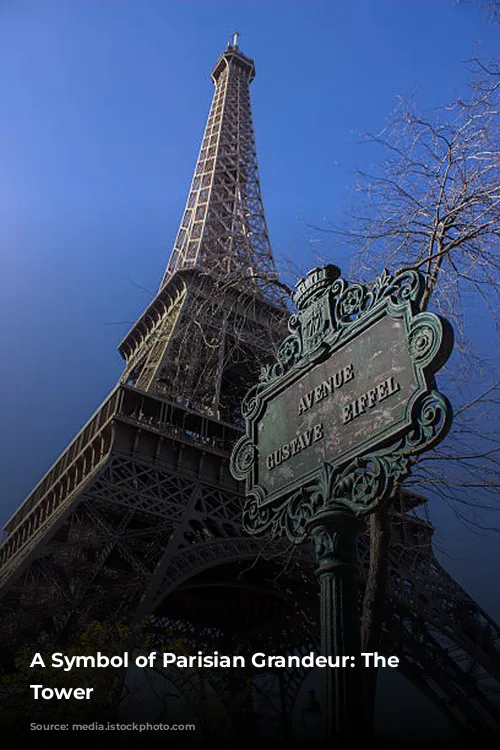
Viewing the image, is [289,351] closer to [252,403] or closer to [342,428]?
[252,403]

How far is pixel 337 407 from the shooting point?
406 cm

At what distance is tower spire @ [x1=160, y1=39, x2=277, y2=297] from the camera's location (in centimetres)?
3850

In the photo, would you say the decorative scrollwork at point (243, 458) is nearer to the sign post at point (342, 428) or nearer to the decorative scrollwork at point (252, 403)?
the sign post at point (342, 428)

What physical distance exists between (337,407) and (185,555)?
1684 centimetres

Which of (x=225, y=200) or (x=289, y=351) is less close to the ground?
(x=225, y=200)

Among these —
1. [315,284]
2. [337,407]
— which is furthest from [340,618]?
[315,284]

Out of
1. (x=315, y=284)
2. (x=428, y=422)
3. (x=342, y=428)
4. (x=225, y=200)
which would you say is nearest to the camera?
(x=428, y=422)

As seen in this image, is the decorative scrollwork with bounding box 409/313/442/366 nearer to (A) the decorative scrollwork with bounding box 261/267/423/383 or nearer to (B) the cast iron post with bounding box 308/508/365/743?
(A) the decorative scrollwork with bounding box 261/267/423/383

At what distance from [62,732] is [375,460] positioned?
366 inches

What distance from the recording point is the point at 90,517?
20.2 meters

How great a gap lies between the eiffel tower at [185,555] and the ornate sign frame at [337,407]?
5238mm

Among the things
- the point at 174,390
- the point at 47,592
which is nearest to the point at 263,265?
the point at 174,390

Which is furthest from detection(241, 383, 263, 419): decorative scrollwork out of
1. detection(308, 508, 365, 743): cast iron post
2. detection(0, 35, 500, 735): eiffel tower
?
detection(0, 35, 500, 735): eiffel tower

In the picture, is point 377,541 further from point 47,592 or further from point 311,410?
point 47,592
